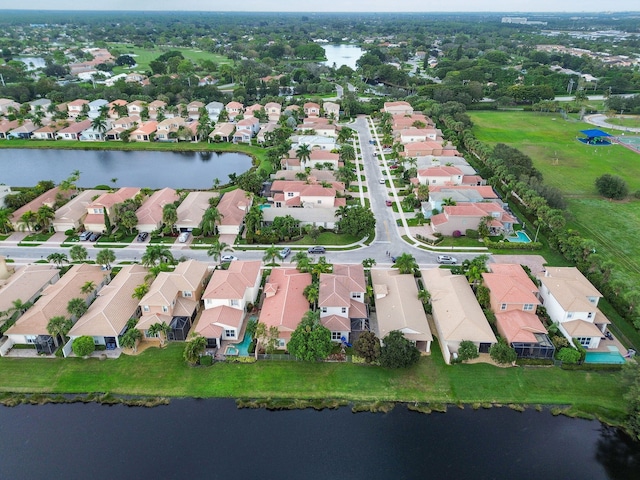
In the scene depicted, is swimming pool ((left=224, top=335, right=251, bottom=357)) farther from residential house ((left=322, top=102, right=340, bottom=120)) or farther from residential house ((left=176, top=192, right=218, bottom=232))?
residential house ((left=322, top=102, right=340, bottom=120))

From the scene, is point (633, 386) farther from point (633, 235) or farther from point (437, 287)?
point (633, 235)

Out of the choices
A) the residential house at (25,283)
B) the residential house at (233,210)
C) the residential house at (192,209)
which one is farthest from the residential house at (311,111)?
the residential house at (25,283)

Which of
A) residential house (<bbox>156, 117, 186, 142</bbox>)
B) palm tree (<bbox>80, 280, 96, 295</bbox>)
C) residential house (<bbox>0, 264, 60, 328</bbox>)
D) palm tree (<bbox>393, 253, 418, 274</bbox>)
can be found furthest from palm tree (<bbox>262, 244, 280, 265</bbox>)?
residential house (<bbox>156, 117, 186, 142</bbox>)

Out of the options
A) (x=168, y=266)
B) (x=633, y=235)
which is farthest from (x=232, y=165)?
(x=633, y=235)

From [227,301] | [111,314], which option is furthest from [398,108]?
[111,314]

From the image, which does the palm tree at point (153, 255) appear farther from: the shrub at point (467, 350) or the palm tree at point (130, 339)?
the shrub at point (467, 350)

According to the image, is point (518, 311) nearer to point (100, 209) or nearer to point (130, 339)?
point (130, 339)
